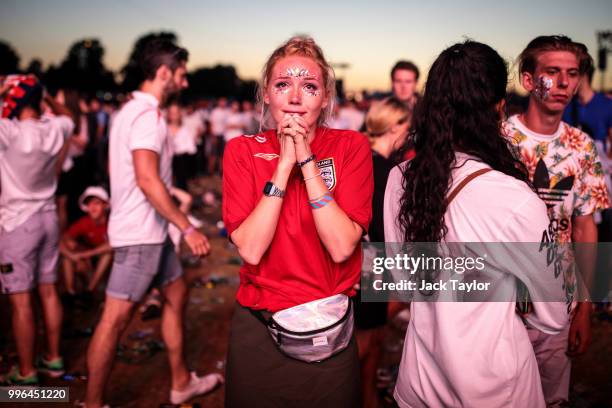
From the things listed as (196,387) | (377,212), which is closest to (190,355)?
(196,387)

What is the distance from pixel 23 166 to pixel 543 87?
378 cm

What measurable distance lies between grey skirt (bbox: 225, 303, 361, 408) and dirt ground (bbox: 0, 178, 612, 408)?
2.01 metres


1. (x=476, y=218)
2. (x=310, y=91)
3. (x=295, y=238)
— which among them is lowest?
(x=295, y=238)

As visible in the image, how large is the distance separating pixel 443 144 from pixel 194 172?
49.2ft

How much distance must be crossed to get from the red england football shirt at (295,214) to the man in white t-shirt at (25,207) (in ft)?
8.84

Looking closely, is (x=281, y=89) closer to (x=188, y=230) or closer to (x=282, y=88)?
(x=282, y=88)

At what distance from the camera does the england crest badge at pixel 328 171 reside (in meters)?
2.04

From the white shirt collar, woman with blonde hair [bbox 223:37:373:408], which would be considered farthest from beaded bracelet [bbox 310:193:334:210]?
the white shirt collar

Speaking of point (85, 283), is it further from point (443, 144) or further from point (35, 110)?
point (443, 144)

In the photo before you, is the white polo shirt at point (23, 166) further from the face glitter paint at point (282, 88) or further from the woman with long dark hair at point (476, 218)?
the woman with long dark hair at point (476, 218)

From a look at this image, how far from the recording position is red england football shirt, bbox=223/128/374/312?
6.53ft

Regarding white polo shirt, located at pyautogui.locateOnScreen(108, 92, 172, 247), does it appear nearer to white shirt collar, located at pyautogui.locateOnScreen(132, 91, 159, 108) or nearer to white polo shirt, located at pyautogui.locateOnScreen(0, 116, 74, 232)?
white shirt collar, located at pyautogui.locateOnScreen(132, 91, 159, 108)

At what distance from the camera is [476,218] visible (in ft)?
5.69

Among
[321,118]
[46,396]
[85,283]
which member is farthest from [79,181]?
[321,118]
